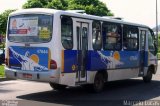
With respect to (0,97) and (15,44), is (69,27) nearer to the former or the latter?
(15,44)

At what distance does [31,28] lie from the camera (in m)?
14.4

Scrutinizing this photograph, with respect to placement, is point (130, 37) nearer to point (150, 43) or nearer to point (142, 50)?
point (142, 50)

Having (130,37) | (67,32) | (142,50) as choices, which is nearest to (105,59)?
(67,32)

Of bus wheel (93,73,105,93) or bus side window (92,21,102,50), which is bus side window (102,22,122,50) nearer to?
bus side window (92,21,102,50)

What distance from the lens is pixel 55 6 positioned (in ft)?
208

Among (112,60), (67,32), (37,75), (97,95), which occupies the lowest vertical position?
(97,95)

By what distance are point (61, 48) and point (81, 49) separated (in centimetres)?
125

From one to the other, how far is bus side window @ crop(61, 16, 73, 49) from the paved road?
1737mm

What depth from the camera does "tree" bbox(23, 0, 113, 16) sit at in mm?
64062

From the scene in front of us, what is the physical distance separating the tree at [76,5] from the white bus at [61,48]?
4625cm

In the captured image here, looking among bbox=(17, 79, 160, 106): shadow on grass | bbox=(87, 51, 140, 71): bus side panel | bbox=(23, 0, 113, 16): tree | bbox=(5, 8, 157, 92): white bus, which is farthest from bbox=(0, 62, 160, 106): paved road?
bbox=(23, 0, 113, 16): tree

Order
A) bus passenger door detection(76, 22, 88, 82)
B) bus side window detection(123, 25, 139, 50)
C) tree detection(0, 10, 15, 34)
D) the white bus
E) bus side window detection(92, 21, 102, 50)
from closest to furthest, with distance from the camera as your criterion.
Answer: the white bus, bus passenger door detection(76, 22, 88, 82), bus side window detection(92, 21, 102, 50), bus side window detection(123, 25, 139, 50), tree detection(0, 10, 15, 34)

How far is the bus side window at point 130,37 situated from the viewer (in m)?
18.5

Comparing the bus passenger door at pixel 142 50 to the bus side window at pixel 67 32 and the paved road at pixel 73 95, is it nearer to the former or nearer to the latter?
the paved road at pixel 73 95
